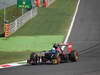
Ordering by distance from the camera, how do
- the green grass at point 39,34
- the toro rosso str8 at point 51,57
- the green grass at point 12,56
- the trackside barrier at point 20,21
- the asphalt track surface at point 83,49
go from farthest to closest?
the trackside barrier at point 20,21
the green grass at point 39,34
the green grass at point 12,56
the toro rosso str8 at point 51,57
the asphalt track surface at point 83,49

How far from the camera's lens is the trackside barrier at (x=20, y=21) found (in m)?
35.1

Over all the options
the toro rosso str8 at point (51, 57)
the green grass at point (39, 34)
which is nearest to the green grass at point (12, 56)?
the green grass at point (39, 34)

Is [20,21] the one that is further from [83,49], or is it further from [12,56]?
[12,56]

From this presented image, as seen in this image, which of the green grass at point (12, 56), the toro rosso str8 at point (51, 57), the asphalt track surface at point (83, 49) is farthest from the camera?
the green grass at point (12, 56)

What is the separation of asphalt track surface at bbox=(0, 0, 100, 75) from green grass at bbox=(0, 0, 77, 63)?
1619 millimetres

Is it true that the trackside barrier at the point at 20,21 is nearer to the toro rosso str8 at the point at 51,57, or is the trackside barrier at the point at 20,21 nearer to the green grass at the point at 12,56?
the green grass at the point at 12,56

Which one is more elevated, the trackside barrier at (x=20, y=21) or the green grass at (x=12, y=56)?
the trackside barrier at (x=20, y=21)

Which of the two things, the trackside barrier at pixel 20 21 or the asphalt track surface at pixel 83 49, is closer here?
the asphalt track surface at pixel 83 49

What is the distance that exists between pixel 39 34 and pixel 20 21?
21.8 feet

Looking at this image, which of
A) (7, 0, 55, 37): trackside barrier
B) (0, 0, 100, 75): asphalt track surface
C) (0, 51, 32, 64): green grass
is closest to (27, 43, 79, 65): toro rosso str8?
(0, 0, 100, 75): asphalt track surface

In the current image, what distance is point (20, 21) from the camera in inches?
1550

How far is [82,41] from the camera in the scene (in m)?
28.2

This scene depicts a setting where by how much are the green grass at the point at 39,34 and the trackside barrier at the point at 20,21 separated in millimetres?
500

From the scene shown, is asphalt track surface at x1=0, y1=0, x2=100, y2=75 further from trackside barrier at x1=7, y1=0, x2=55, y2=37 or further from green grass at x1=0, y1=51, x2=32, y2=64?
trackside barrier at x1=7, y1=0, x2=55, y2=37
